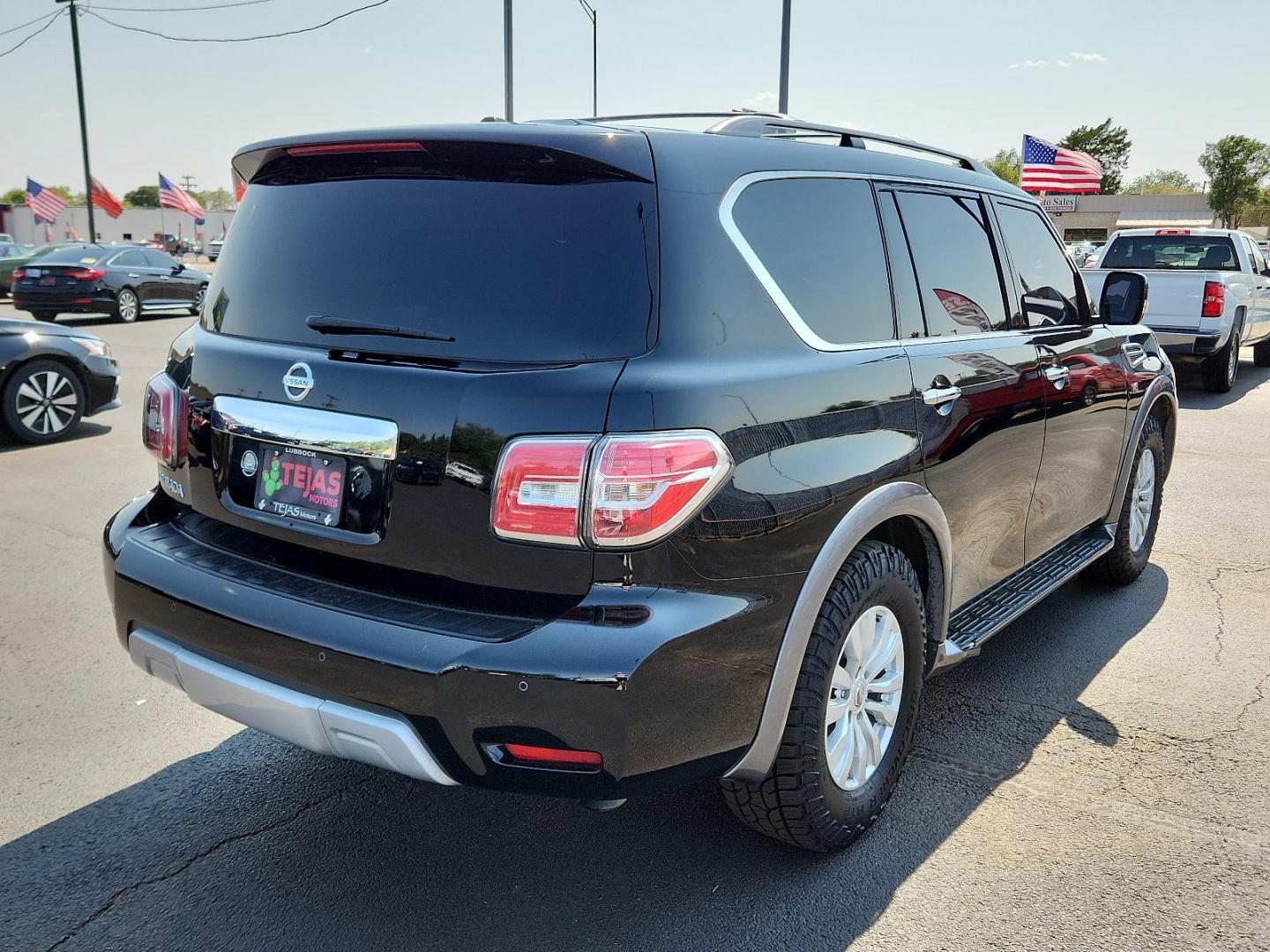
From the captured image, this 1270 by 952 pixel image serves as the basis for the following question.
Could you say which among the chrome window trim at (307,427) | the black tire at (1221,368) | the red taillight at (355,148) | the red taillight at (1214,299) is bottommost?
the black tire at (1221,368)

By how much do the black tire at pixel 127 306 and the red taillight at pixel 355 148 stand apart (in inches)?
757

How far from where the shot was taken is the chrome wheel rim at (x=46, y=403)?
8.34 metres

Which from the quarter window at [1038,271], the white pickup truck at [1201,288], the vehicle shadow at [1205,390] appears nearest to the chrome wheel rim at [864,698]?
the quarter window at [1038,271]

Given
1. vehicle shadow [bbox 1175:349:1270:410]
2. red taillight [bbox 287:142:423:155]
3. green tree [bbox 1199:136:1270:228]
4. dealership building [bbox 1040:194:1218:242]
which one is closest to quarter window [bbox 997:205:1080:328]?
red taillight [bbox 287:142:423:155]

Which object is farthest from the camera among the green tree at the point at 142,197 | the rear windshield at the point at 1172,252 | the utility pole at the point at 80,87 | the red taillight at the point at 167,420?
the green tree at the point at 142,197

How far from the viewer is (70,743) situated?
3.47m

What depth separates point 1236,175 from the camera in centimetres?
8850

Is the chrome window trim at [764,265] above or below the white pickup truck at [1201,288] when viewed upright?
above

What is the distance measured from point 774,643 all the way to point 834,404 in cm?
62

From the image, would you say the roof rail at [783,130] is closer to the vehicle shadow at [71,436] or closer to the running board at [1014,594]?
the running board at [1014,594]

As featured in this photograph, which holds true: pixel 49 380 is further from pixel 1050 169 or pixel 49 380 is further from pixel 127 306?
pixel 1050 169

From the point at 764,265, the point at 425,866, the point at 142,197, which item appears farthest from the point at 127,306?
the point at 142,197

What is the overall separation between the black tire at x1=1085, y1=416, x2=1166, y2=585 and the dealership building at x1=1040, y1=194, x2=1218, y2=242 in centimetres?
8601

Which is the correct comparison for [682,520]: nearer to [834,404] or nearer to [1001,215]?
[834,404]
